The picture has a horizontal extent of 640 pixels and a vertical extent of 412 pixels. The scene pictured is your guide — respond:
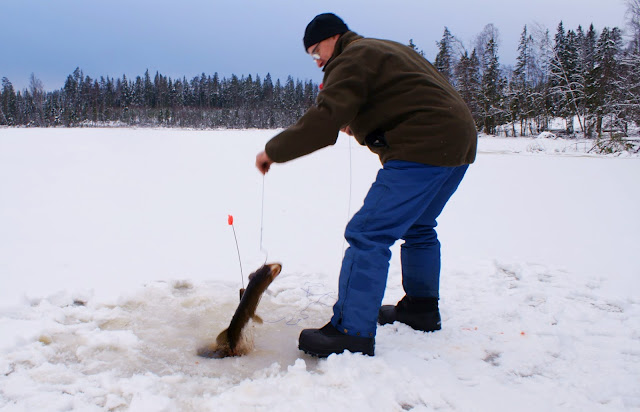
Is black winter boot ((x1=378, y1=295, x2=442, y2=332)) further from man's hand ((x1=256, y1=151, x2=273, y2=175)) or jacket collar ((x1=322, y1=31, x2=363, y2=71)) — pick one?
jacket collar ((x1=322, y1=31, x2=363, y2=71))

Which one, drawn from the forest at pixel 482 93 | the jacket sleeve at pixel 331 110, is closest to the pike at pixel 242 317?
the jacket sleeve at pixel 331 110

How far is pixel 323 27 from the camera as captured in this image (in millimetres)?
2416

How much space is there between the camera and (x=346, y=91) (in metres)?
2.10

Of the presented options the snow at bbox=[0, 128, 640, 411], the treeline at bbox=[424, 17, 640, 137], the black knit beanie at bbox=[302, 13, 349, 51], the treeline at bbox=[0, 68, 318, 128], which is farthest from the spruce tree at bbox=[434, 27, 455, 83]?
the black knit beanie at bbox=[302, 13, 349, 51]

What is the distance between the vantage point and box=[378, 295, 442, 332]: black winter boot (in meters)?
2.65

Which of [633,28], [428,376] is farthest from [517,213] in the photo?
[633,28]

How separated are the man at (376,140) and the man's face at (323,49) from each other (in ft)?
0.05

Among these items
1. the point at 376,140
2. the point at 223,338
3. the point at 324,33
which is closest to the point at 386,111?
the point at 376,140

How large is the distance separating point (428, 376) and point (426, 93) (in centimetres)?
142

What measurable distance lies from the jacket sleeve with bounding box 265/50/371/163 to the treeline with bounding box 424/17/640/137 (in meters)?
30.7

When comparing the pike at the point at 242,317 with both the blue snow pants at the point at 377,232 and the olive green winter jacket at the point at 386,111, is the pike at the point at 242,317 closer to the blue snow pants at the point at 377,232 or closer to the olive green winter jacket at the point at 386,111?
the blue snow pants at the point at 377,232

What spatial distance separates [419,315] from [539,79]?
53284 millimetres

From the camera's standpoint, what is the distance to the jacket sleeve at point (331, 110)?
2092 millimetres

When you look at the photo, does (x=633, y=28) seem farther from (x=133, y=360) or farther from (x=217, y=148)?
(x=133, y=360)
